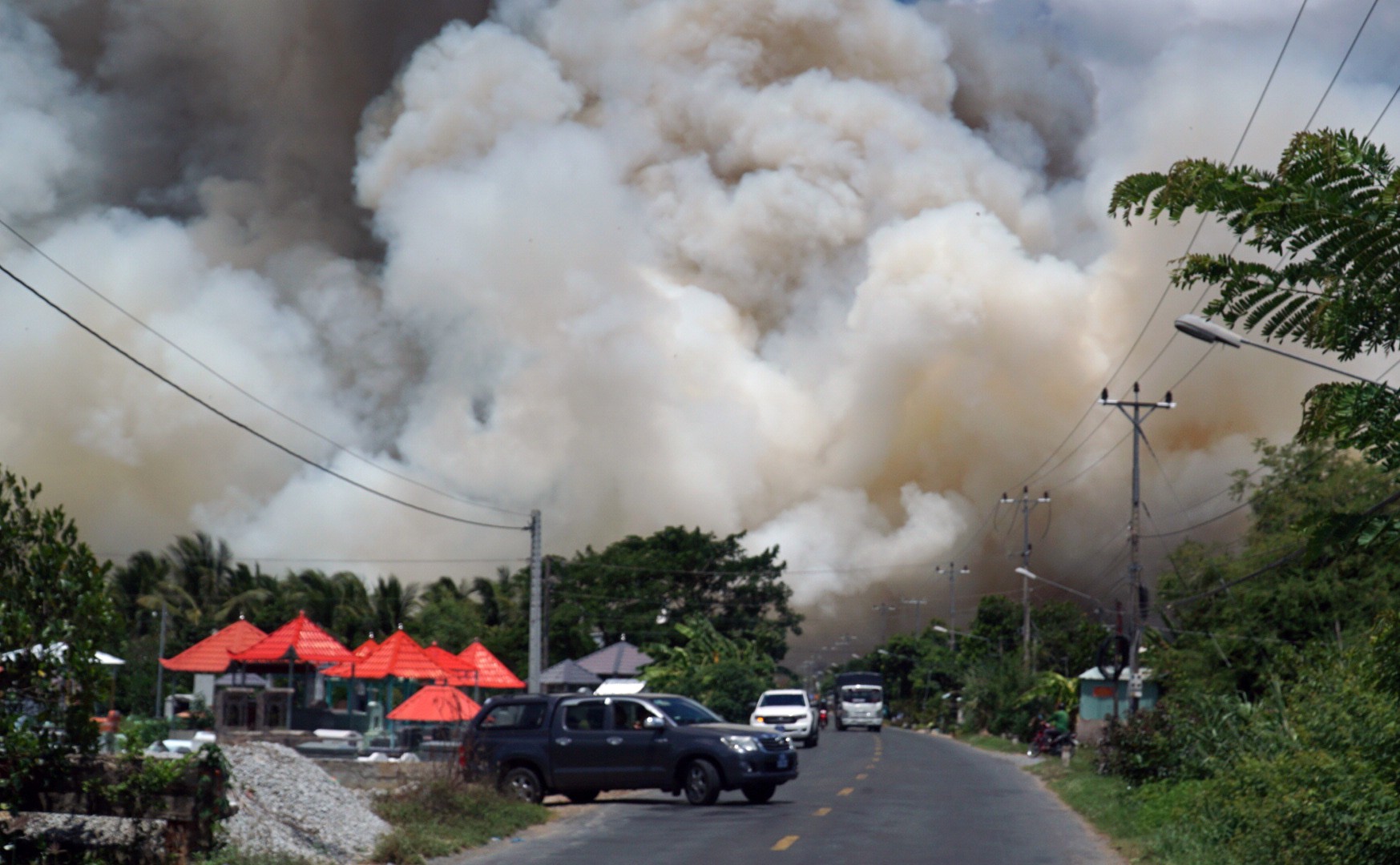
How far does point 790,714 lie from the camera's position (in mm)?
49688

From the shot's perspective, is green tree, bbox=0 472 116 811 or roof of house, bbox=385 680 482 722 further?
roof of house, bbox=385 680 482 722

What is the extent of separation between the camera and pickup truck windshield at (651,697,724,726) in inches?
928

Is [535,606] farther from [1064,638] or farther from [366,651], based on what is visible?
[1064,638]

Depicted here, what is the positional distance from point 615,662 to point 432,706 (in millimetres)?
33255

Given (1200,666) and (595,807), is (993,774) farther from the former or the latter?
(595,807)

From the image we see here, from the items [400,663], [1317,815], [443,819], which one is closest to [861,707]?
[400,663]

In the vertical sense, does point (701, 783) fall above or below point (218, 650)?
below

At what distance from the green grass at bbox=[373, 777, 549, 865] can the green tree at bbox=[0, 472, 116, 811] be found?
3.92 metres

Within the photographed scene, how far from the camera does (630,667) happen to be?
6312 cm

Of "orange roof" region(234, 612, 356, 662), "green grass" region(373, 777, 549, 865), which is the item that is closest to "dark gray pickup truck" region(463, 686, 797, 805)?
"green grass" region(373, 777, 549, 865)

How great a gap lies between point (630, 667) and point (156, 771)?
52.0m

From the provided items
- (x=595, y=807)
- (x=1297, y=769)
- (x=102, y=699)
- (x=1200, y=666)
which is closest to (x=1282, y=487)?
(x=1200, y=666)

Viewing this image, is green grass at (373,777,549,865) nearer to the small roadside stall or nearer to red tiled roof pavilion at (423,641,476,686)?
red tiled roof pavilion at (423,641,476,686)

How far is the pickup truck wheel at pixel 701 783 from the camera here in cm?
2252
